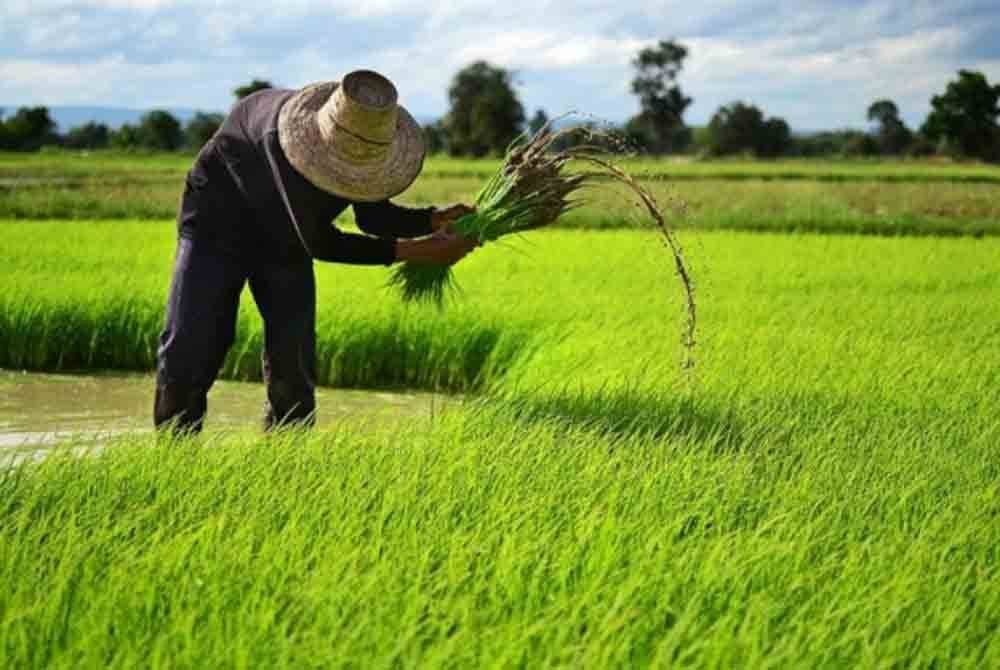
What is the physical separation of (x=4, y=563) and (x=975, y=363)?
13.0 feet

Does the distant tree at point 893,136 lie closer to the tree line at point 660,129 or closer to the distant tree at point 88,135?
the tree line at point 660,129

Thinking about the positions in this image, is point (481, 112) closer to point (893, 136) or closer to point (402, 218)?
point (893, 136)

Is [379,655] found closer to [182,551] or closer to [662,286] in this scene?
[182,551]

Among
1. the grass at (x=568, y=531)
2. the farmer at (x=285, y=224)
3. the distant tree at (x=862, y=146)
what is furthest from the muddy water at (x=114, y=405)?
the distant tree at (x=862, y=146)

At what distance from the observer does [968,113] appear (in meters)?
63.0

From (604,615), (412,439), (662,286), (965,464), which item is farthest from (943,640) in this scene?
(662,286)

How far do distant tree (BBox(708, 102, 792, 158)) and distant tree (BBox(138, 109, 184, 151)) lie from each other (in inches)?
1060

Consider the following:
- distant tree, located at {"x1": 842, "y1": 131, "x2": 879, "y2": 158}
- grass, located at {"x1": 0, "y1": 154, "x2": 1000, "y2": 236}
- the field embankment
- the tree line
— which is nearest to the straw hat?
the field embankment

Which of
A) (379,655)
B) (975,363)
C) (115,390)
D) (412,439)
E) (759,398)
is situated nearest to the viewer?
(379,655)

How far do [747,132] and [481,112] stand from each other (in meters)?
17.4

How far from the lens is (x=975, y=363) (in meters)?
5.34

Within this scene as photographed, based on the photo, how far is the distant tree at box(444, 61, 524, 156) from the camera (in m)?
55.9

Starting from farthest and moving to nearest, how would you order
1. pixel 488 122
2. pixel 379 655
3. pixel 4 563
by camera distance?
pixel 488 122, pixel 4 563, pixel 379 655

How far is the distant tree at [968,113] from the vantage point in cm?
6247
